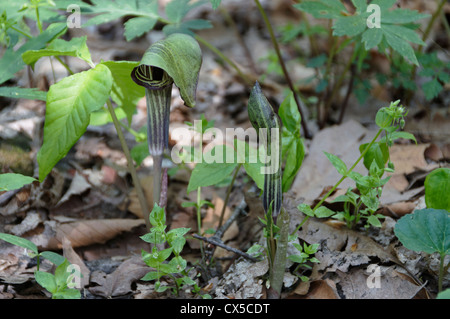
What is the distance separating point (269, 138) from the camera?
1712 mm

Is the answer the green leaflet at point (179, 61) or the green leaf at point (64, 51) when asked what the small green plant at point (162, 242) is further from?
the green leaf at point (64, 51)

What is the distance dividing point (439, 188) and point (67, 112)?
1.61m

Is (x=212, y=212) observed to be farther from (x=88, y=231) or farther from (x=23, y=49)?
(x=23, y=49)

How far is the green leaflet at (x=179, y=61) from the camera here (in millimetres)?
1718

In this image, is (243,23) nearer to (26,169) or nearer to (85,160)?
(85,160)

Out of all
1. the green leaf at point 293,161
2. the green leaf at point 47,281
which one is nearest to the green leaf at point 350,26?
the green leaf at point 293,161

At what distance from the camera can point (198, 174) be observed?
6.49 ft

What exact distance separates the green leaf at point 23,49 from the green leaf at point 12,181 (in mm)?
502

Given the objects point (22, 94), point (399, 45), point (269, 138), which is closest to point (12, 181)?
point (22, 94)

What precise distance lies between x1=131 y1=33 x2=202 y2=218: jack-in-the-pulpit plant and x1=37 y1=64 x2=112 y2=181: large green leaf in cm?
17

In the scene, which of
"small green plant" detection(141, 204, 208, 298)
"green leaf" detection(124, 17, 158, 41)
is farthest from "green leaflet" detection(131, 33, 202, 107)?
"green leaf" detection(124, 17, 158, 41)

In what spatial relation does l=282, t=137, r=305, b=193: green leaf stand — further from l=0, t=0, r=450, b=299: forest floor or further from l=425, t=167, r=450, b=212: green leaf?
l=425, t=167, r=450, b=212: green leaf
